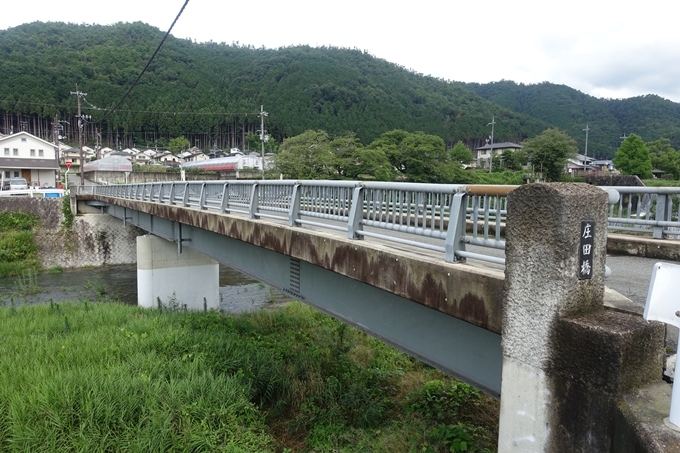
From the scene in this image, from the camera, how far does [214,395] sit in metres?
7.53

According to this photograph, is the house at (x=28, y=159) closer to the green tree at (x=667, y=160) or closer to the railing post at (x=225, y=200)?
the railing post at (x=225, y=200)

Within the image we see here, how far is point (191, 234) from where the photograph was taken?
14625 millimetres

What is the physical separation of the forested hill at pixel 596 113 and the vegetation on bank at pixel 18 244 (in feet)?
349

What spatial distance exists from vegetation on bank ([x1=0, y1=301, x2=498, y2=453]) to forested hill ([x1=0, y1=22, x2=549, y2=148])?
91.6 meters

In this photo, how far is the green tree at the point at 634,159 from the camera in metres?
56.3

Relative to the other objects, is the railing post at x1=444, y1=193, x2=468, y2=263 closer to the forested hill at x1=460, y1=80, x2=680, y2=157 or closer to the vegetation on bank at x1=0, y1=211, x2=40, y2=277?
the vegetation on bank at x1=0, y1=211, x2=40, y2=277

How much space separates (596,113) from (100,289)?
443 ft

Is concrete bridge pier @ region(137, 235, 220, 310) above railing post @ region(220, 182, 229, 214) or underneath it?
underneath

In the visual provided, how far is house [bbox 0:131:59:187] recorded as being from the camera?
185ft

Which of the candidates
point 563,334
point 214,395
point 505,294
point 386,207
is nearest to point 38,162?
point 214,395

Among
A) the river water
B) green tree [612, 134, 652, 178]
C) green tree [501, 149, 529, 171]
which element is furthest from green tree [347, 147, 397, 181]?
green tree [612, 134, 652, 178]

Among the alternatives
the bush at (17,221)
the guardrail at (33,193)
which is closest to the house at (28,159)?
the guardrail at (33,193)

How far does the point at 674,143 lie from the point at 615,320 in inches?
4349

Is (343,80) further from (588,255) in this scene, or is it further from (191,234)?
(588,255)
